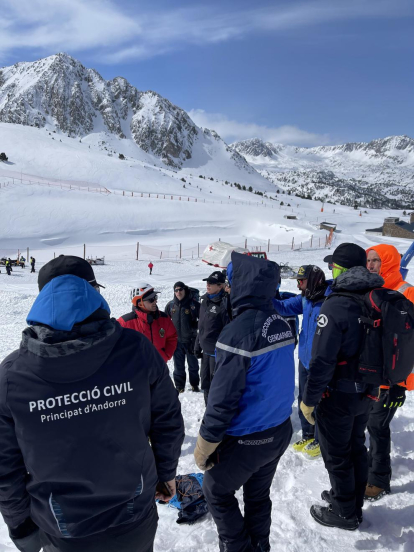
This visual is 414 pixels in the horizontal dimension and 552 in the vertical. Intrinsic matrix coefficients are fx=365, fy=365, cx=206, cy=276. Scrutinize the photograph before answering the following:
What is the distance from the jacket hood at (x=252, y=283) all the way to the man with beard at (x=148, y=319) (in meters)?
2.08

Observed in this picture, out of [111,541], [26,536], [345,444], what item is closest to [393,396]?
[345,444]

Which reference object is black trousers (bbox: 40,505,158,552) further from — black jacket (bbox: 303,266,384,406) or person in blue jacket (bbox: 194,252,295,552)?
black jacket (bbox: 303,266,384,406)

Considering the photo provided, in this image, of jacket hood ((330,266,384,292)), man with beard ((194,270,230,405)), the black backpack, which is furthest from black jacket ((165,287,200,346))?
the black backpack

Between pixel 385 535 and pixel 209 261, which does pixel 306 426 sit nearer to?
pixel 385 535

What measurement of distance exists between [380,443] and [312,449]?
2.63ft

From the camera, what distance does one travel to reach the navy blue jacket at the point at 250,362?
235cm

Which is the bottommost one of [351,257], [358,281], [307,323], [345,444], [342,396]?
[345,444]

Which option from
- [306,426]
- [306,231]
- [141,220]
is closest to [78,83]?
[141,220]

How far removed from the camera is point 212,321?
488cm

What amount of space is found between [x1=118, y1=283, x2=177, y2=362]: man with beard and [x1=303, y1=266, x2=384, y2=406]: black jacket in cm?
215

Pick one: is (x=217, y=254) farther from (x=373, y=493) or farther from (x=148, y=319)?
(x=373, y=493)

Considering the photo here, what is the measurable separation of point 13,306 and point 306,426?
35.9 feet

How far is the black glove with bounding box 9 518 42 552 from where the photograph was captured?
1.82m

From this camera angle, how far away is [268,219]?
39594mm
